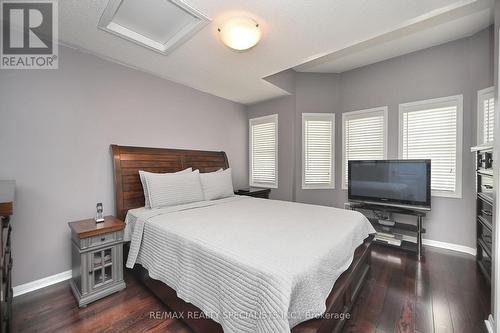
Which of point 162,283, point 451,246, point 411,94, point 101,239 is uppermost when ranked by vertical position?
point 411,94

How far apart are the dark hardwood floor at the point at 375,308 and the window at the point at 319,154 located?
181 cm

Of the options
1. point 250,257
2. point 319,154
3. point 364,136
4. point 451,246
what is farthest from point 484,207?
point 250,257

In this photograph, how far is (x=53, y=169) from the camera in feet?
6.92

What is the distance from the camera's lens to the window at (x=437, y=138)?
2.84 meters

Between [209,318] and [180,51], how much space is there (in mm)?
2563

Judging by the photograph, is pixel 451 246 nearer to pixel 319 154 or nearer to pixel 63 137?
pixel 319 154

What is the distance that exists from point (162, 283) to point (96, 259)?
71 cm

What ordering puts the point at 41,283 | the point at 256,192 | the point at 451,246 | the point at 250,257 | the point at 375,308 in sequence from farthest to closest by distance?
1. the point at 256,192
2. the point at 451,246
3. the point at 41,283
4. the point at 375,308
5. the point at 250,257

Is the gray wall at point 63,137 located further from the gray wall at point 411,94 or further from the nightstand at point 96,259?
the gray wall at point 411,94

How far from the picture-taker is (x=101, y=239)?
1937 millimetres

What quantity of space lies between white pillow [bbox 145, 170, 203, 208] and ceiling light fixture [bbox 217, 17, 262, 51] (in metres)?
1.70

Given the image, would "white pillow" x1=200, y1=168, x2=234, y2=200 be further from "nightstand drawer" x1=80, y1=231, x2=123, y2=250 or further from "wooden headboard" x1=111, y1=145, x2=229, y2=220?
"nightstand drawer" x1=80, y1=231, x2=123, y2=250

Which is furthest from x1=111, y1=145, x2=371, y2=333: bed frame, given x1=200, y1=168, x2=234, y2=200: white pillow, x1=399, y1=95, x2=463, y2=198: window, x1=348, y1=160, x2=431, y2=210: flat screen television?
x1=399, y1=95, x2=463, y2=198: window

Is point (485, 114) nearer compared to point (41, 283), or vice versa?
point (41, 283)
